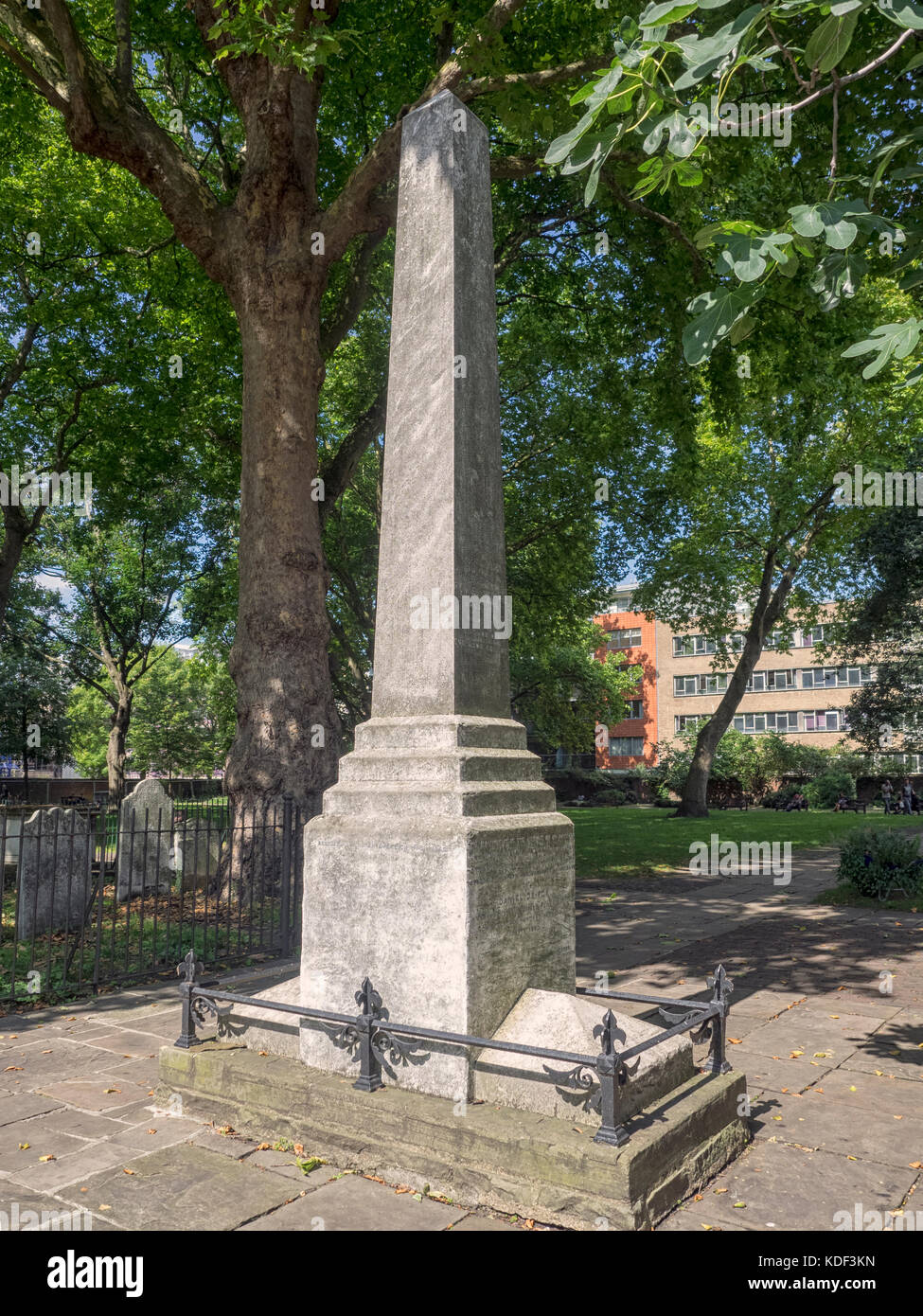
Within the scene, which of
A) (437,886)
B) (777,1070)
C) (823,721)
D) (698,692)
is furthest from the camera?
(698,692)

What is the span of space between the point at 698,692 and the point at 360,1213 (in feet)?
192

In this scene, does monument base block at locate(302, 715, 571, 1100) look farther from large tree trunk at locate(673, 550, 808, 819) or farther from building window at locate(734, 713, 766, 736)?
building window at locate(734, 713, 766, 736)

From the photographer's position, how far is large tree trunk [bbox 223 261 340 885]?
10969mm

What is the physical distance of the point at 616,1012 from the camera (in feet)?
17.5

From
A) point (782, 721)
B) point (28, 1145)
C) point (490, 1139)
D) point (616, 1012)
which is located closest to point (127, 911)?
point (28, 1145)

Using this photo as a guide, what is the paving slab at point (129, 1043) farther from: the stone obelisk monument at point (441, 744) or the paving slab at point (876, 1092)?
the paving slab at point (876, 1092)

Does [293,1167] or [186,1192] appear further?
[293,1167]

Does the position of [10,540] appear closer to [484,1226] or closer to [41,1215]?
[41,1215]

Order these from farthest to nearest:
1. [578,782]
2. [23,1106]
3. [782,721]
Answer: [782,721], [578,782], [23,1106]

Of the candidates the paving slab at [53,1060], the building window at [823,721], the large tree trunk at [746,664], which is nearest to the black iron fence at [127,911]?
the paving slab at [53,1060]

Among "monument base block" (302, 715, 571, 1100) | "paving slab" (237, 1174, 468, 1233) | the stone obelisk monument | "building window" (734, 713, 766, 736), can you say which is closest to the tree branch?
the stone obelisk monument

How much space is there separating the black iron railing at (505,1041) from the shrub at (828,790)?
1437 inches
